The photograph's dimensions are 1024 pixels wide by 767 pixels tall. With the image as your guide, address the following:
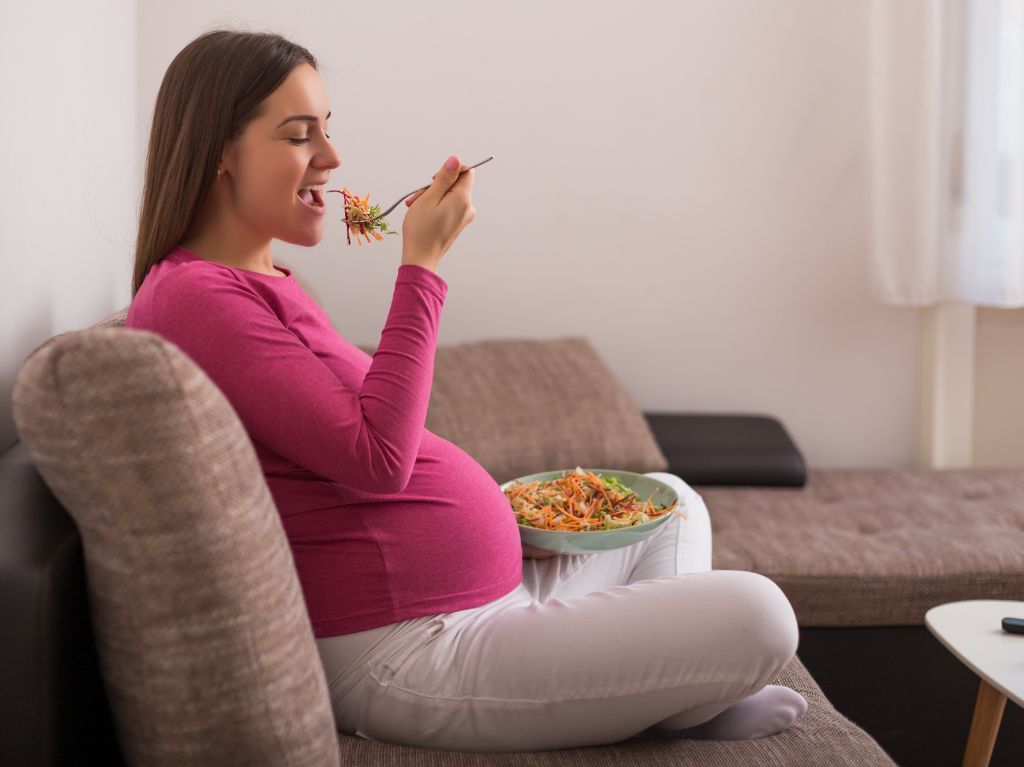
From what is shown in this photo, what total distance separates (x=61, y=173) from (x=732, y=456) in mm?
1665

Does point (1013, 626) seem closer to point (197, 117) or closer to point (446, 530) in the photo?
point (446, 530)

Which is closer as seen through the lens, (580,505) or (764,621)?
(764,621)

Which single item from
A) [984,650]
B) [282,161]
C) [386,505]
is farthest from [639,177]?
[386,505]

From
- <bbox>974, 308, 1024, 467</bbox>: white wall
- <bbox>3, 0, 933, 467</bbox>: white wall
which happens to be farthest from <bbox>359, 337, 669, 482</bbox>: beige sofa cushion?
<bbox>974, 308, 1024, 467</bbox>: white wall

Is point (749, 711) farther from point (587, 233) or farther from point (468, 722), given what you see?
point (587, 233)

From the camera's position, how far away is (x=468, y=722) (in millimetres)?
1264

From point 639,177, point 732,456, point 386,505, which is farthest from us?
point 639,177

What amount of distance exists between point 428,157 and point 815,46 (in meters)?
1.09

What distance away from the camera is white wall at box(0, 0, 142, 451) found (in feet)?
4.89

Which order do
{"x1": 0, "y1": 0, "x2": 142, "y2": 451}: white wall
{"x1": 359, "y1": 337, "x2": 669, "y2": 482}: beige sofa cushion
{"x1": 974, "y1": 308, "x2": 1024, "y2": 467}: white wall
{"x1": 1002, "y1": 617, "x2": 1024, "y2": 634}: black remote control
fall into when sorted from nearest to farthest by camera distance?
{"x1": 0, "y1": 0, "x2": 142, "y2": 451}: white wall < {"x1": 1002, "y1": 617, "x2": 1024, "y2": 634}: black remote control < {"x1": 359, "y1": 337, "x2": 669, "y2": 482}: beige sofa cushion < {"x1": 974, "y1": 308, "x2": 1024, "y2": 467}: white wall

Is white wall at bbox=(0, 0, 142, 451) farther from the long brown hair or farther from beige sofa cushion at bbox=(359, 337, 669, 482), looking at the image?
beige sofa cushion at bbox=(359, 337, 669, 482)

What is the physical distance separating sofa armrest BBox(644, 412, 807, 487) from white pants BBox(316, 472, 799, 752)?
1448 millimetres

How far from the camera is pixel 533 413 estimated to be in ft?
8.59

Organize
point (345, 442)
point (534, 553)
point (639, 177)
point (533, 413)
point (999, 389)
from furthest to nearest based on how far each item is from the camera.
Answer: point (999, 389), point (639, 177), point (533, 413), point (534, 553), point (345, 442)
